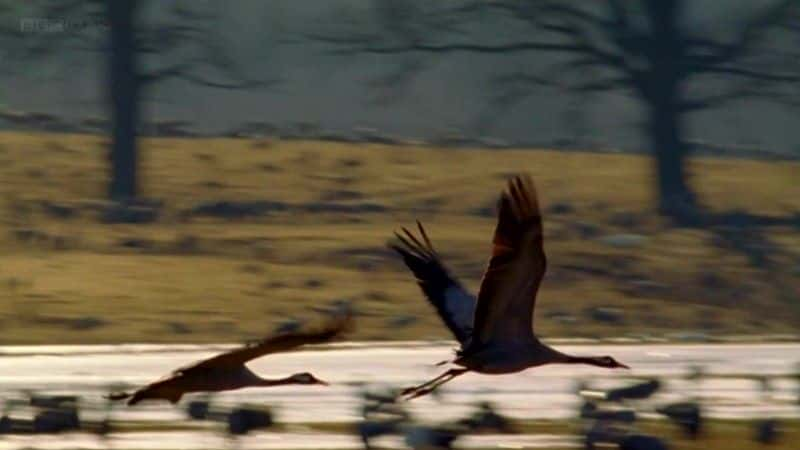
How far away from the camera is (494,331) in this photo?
1380cm

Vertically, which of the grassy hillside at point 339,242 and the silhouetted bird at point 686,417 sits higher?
the grassy hillside at point 339,242

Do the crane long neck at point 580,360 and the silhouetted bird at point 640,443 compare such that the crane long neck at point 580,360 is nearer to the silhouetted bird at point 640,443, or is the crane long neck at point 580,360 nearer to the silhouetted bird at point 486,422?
the silhouetted bird at point 640,443

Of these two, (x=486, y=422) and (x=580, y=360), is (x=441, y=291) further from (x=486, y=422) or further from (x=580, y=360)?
(x=486, y=422)

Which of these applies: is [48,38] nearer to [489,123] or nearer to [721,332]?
[489,123]

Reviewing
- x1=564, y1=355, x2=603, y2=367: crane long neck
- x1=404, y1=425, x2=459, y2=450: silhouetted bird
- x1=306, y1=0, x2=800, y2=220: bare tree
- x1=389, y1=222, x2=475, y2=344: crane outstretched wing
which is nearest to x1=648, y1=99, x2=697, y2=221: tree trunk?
x1=306, y1=0, x2=800, y2=220: bare tree

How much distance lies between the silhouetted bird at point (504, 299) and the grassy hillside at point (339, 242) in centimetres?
1288

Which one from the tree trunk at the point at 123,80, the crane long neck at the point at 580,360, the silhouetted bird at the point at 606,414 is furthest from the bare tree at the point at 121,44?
the crane long neck at the point at 580,360

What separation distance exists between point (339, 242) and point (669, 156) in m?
6.80

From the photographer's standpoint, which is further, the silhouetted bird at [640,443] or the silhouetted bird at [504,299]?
the silhouetted bird at [640,443]

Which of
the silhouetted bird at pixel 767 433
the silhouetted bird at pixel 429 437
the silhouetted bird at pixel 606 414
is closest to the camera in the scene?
the silhouetted bird at pixel 429 437

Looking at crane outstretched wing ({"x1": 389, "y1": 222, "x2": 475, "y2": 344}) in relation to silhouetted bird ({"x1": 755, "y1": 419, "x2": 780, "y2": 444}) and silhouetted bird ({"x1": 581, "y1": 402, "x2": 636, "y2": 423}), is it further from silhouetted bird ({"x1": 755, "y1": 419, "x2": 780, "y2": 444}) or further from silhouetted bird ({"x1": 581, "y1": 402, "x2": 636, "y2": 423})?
silhouetted bird ({"x1": 755, "y1": 419, "x2": 780, "y2": 444})

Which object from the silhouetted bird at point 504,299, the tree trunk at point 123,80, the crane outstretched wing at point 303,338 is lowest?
the crane outstretched wing at point 303,338

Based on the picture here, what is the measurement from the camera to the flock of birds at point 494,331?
12938 millimetres

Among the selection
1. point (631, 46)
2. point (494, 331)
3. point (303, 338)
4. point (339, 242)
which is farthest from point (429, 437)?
point (631, 46)
